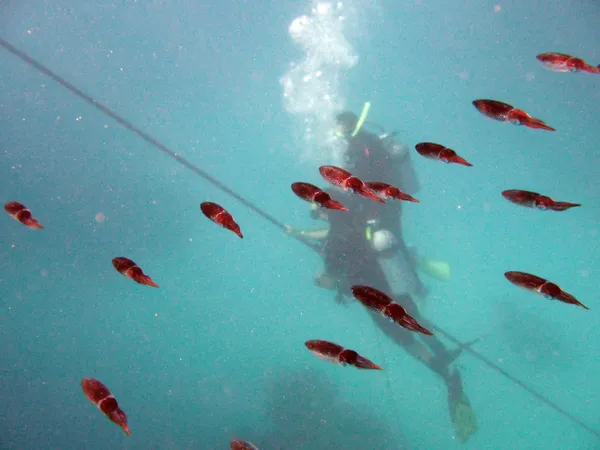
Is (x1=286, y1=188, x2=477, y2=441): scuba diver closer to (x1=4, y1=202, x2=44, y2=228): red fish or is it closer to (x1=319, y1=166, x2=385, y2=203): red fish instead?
(x1=4, y1=202, x2=44, y2=228): red fish

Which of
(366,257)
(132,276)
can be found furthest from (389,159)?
(132,276)

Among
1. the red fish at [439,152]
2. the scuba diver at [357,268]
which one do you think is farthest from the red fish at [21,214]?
the scuba diver at [357,268]

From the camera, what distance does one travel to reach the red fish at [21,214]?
3393mm

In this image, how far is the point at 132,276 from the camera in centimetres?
258

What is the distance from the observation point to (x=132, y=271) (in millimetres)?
2645

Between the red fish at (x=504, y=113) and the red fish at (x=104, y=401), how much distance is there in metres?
3.00

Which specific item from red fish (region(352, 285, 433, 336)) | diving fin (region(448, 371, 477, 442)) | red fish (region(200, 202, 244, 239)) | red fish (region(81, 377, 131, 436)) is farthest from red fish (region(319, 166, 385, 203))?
diving fin (region(448, 371, 477, 442))

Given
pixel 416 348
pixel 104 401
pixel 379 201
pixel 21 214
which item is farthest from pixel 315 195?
pixel 416 348

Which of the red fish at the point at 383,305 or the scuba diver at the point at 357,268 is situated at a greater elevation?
the scuba diver at the point at 357,268

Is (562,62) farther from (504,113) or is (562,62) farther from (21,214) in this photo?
(21,214)

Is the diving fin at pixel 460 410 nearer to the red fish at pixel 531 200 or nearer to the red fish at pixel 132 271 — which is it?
the red fish at pixel 531 200

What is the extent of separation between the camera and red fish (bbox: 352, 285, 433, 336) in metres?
2.13

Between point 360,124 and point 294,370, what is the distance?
58.4 ft

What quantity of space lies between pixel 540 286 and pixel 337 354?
1437mm
